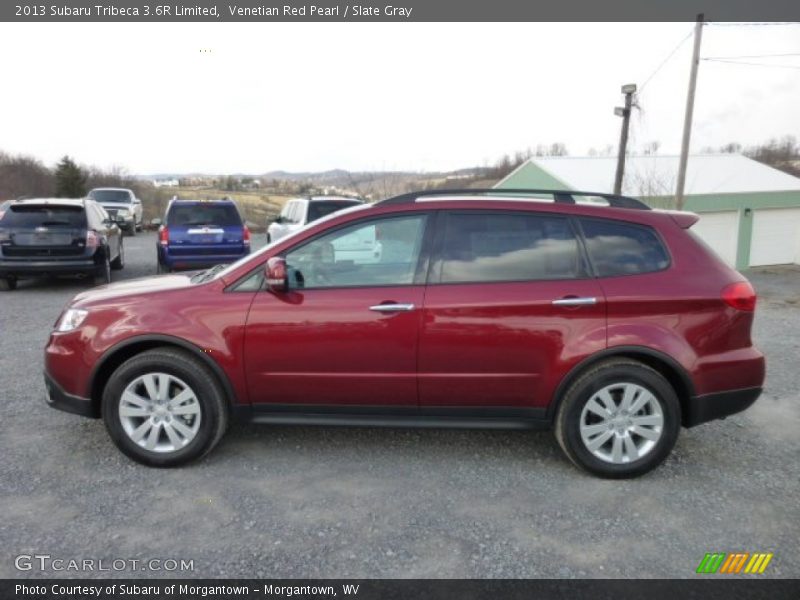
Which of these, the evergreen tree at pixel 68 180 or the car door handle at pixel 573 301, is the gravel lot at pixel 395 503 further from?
the evergreen tree at pixel 68 180

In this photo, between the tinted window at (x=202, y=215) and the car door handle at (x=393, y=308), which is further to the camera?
the tinted window at (x=202, y=215)

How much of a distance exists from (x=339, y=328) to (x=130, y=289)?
153 cm

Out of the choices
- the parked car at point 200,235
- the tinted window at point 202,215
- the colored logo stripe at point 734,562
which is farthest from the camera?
the tinted window at point 202,215

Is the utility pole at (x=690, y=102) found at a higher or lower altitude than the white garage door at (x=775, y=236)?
higher

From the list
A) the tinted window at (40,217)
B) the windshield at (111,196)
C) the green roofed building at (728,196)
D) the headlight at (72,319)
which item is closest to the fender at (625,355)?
the headlight at (72,319)

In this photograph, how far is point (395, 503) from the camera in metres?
3.32

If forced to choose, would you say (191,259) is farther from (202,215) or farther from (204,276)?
(204,276)

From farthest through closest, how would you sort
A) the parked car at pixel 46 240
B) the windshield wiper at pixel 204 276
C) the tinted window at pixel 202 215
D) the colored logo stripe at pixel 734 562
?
the tinted window at pixel 202 215, the parked car at pixel 46 240, the windshield wiper at pixel 204 276, the colored logo stripe at pixel 734 562

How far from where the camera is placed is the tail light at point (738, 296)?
11.7ft

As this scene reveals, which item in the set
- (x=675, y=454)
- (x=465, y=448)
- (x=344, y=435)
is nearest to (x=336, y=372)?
(x=344, y=435)

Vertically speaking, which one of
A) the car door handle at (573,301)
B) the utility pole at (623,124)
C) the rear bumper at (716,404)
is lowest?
the rear bumper at (716,404)

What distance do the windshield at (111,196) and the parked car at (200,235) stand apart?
15.8 meters

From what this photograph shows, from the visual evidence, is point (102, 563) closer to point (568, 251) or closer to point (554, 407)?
point (554, 407)

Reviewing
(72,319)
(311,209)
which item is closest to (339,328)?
(72,319)
